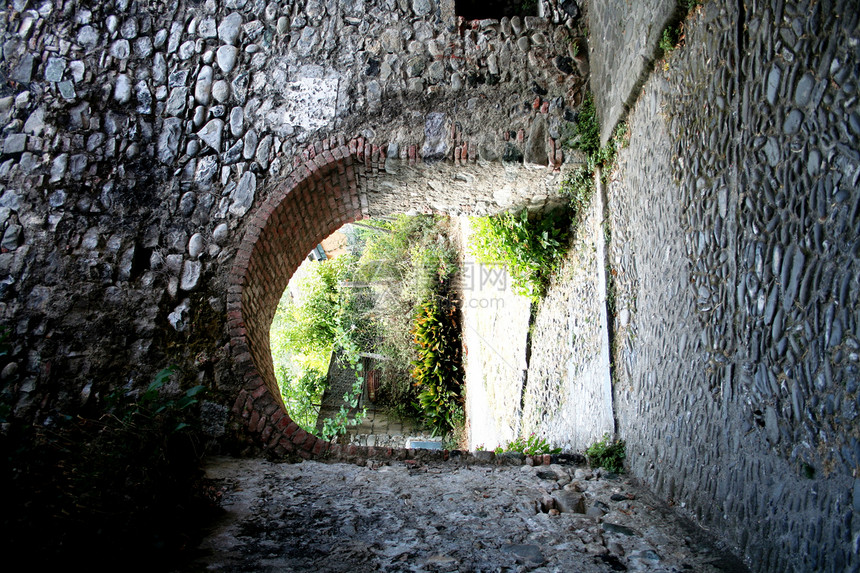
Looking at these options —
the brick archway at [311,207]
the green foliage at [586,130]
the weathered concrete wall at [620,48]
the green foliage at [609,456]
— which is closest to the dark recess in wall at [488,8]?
the weathered concrete wall at [620,48]

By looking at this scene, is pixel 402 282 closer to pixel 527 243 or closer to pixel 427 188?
pixel 527 243

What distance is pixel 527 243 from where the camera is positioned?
5473 mm

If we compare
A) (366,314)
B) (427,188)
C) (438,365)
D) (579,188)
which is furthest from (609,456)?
(366,314)

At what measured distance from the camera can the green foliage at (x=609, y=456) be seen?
3.65 m

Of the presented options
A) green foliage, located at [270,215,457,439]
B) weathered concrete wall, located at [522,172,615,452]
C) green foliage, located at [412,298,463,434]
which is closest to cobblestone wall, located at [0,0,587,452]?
weathered concrete wall, located at [522,172,615,452]

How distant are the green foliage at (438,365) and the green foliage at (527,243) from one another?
2.74 metres

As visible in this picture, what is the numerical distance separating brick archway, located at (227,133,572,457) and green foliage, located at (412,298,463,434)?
152 inches

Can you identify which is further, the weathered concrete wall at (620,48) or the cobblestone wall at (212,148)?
the cobblestone wall at (212,148)

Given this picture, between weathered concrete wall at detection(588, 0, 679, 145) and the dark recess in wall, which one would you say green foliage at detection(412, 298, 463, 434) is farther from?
weathered concrete wall at detection(588, 0, 679, 145)

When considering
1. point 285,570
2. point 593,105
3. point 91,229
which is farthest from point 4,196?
point 593,105

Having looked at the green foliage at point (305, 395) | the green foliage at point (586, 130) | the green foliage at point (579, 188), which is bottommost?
the green foliage at point (305, 395)

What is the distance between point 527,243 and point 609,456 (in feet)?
7.50

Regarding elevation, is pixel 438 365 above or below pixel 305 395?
above

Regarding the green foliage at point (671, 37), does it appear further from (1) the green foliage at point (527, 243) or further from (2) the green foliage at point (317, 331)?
(2) the green foliage at point (317, 331)
